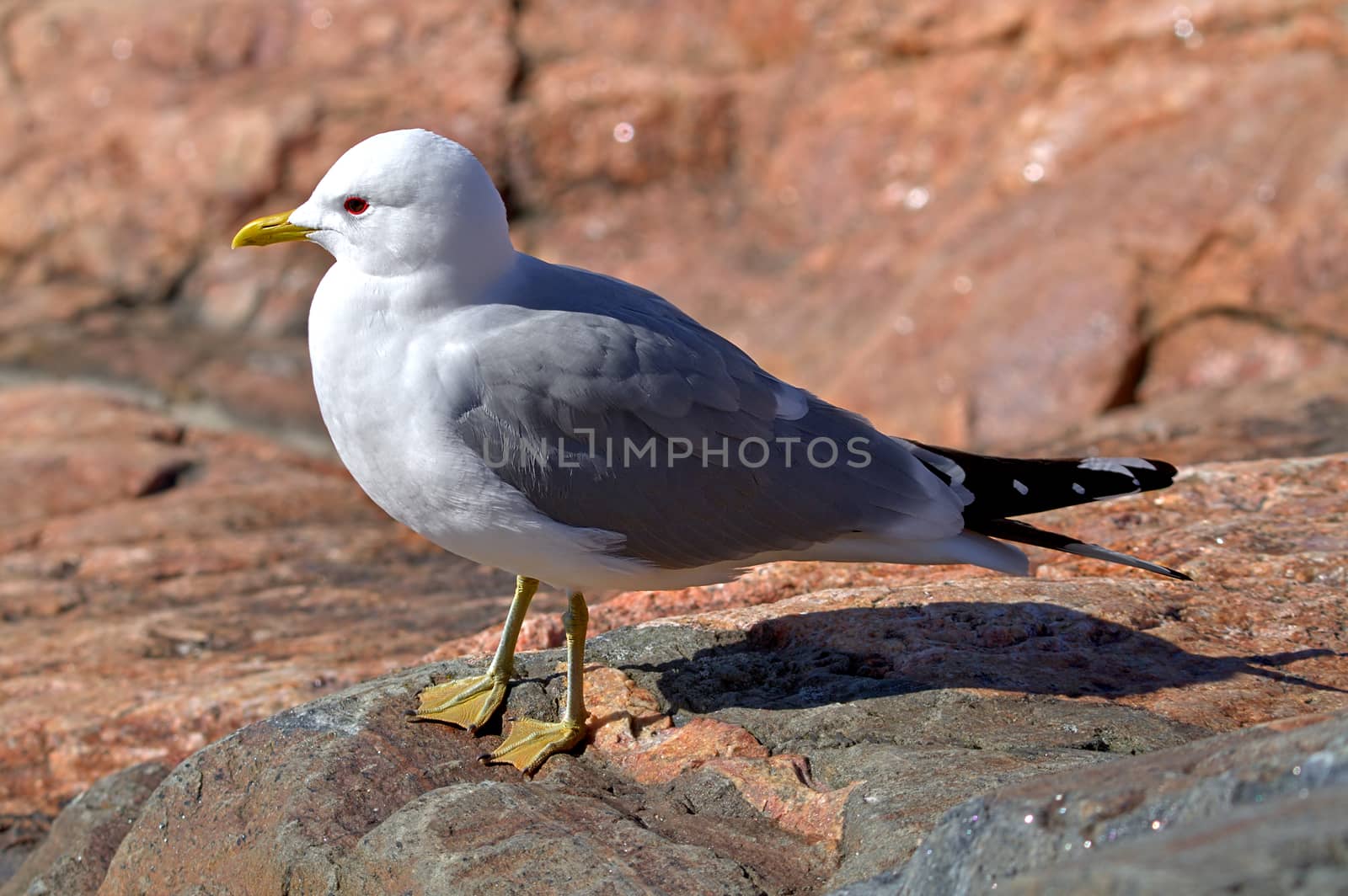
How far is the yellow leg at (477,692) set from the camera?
A: 3.50 m

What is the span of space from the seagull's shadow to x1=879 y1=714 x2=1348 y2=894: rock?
1.10m

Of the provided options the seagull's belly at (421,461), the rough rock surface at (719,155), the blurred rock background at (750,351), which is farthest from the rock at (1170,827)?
the rough rock surface at (719,155)

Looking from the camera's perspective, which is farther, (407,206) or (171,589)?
(171,589)

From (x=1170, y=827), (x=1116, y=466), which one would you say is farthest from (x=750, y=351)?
(x=1170, y=827)

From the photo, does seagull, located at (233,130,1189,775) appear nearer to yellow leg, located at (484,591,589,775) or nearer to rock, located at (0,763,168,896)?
yellow leg, located at (484,591,589,775)

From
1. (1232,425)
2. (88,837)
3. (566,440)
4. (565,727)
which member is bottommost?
(88,837)

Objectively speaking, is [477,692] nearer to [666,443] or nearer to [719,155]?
[666,443]

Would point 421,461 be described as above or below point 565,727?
above

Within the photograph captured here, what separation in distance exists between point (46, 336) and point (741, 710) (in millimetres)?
8812

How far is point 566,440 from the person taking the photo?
10.9 feet

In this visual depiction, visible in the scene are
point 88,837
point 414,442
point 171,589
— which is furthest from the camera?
point 171,589

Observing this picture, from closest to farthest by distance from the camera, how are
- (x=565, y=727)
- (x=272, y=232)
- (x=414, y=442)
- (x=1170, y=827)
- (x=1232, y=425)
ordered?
(x=1170, y=827) → (x=414, y=442) → (x=565, y=727) → (x=272, y=232) → (x=1232, y=425)

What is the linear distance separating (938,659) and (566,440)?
1131mm

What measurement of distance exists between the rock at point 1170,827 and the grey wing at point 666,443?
3.89 feet
